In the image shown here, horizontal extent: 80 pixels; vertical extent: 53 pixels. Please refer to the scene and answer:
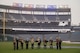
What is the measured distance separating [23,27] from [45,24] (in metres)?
0.20

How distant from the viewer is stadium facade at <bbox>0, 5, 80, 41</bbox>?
60.6 inches

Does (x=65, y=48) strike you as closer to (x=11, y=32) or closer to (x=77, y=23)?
(x=77, y=23)

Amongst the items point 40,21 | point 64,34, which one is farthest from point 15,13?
point 64,34

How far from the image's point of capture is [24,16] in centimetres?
150

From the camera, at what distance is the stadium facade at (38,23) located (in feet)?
5.05

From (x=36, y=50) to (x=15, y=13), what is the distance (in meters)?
0.38

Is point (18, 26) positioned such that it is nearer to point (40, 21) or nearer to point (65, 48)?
point (40, 21)

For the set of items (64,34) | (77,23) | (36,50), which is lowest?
(36,50)

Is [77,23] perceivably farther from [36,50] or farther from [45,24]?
[36,50]

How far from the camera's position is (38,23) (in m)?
1.57

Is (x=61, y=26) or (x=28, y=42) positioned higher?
(x=61, y=26)

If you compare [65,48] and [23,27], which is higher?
[23,27]

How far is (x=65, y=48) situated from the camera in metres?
1.60

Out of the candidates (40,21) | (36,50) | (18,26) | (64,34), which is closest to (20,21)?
(18,26)
